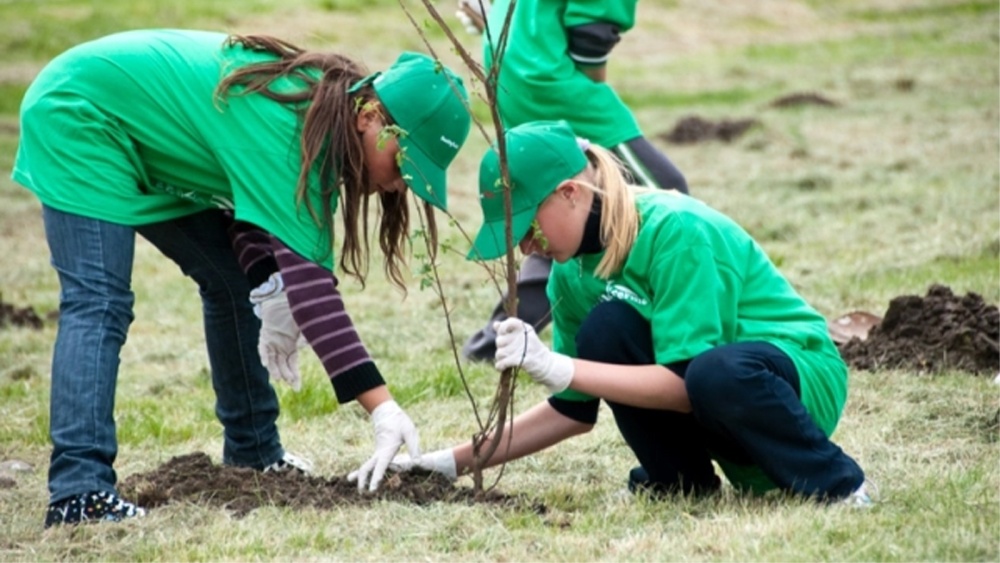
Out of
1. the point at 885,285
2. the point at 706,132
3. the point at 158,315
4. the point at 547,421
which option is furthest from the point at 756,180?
the point at 547,421

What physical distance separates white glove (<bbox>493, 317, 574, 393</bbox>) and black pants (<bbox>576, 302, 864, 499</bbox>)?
0.64ft

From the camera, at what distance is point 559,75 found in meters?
6.61

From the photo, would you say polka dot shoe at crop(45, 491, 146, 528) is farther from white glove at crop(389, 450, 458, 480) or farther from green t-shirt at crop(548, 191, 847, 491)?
green t-shirt at crop(548, 191, 847, 491)

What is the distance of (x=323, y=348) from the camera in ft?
14.1

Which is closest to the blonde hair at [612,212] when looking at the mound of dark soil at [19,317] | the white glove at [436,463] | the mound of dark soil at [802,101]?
the white glove at [436,463]

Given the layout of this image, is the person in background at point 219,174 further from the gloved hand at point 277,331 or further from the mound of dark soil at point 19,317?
the mound of dark soil at point 19,317

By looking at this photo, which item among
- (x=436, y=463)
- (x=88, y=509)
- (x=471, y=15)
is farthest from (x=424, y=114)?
(x=471, y=15)

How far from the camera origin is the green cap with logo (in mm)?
4242

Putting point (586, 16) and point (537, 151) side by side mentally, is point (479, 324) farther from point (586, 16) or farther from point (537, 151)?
point (537, 151)

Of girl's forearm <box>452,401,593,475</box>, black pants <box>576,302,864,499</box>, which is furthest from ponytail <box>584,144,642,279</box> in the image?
girl's forearm <box>452,401,593,475</box>

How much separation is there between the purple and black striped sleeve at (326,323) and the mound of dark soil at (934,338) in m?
2.76

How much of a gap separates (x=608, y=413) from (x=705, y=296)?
2014 millimetres

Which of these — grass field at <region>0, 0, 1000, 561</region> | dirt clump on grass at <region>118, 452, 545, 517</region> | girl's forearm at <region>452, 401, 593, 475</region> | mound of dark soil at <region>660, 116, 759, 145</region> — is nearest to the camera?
grass field at <region>0, 0, 1000, 561</region>

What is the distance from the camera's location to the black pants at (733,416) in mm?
4047
